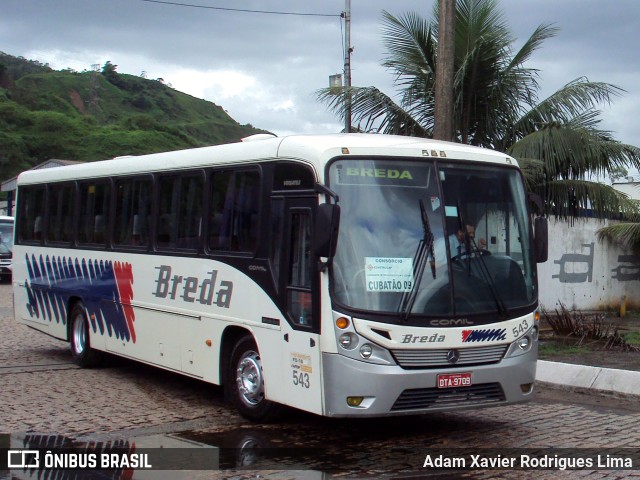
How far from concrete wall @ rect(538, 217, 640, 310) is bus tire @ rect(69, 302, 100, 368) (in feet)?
33.3

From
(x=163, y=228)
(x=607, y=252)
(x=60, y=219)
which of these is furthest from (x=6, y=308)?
(x=607, y=252)

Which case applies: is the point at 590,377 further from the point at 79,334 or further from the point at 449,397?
the point at 79,334

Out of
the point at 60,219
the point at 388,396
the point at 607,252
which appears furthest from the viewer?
the point at 607,252

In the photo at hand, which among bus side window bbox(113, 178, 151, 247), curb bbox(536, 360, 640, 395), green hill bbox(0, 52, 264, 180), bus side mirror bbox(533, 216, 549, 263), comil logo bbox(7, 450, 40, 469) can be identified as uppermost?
green hill bbox(0, 52, 264, 180)

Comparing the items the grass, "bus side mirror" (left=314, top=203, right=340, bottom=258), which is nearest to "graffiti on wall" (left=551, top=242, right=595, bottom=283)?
the grass

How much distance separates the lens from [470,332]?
8.09 metres

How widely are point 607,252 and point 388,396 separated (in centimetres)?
1524

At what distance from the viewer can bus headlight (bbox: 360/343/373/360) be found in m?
7.74

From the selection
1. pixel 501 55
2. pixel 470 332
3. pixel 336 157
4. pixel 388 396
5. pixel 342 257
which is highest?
pixel 501 55

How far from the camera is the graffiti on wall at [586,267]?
20328 millimetres

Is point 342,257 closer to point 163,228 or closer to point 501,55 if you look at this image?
point 163,228

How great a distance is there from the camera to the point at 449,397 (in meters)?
8.03

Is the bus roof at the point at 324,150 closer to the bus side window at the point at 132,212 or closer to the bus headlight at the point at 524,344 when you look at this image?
the bus side window at the point at 132,212

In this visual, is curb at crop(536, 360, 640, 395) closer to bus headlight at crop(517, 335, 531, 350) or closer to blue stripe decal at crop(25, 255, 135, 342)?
bus headlight at crop(517, 335, 531, 350)
